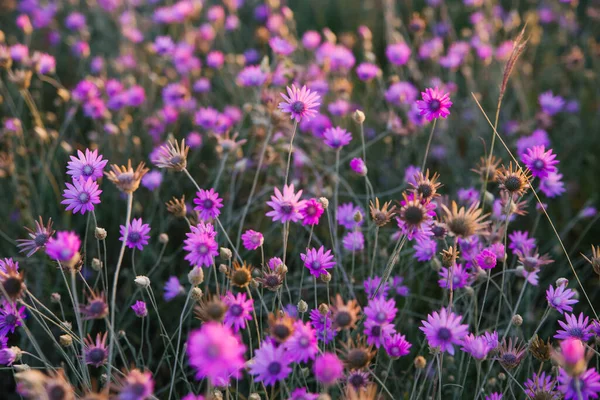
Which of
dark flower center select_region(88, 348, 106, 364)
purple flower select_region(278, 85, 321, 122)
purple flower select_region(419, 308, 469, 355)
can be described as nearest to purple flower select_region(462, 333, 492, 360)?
purple flower select_region(419, 308, 469, 355)

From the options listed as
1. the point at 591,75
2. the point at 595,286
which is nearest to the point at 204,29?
the point at 591,75

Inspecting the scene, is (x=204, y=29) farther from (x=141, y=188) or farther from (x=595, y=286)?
(x=595, y=286)

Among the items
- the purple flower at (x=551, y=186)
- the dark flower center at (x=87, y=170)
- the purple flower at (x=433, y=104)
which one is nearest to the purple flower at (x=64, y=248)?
the dark flower center at (x=87, y=170)

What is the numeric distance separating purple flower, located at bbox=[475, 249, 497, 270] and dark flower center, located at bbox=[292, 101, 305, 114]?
704 millimetres

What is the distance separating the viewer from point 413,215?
60.7 inches

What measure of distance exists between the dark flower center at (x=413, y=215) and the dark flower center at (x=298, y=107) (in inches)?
19.7

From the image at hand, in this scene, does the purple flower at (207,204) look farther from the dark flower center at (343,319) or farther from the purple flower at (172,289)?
the dark flower center at (343,319)

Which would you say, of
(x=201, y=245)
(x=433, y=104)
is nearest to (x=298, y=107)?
(x=433, y=104)

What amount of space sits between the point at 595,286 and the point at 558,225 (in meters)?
0.36

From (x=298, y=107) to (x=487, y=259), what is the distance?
0.73 meters

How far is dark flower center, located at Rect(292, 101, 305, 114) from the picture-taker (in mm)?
1827

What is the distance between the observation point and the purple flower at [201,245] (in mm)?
1637

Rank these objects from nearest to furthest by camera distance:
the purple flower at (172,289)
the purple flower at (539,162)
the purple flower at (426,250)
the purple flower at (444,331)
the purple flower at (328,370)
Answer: the purple flower at (328,370)
the purple flower at (444,331)
the purple flower at (539,162)
the purple flower at (426,250)
the purple flower at (172,289)

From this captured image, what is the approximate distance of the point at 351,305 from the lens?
1.38m
